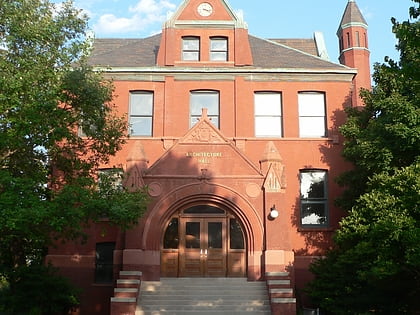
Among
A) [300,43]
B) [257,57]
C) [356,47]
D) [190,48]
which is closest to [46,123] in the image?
[190,48]

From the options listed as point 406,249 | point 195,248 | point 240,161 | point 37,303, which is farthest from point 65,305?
point 406,249

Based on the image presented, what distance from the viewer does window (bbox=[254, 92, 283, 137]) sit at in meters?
23.2

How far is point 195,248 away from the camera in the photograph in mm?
20125

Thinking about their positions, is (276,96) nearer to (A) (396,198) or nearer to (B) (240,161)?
(B) (240,161)

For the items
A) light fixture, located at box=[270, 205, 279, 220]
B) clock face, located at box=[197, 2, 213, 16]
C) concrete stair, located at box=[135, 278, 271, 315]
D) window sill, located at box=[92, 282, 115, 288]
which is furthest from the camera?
clock face, located at box=[197, 2, 213, 16]

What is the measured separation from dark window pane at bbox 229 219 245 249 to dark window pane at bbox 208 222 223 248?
43cm

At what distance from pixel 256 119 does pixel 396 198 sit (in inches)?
357

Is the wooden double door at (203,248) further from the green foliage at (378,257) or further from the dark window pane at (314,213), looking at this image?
the dark window pane at (314,213)

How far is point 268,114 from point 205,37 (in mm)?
4631

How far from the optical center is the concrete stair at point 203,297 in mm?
16922

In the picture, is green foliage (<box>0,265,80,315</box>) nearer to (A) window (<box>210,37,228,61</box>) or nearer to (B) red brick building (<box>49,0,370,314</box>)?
(B) red brick building (<box>49,0,370,314</box>)

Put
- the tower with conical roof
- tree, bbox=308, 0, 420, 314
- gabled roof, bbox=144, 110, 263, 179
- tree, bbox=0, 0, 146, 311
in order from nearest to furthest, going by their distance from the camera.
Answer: tree, bbox=0, 0, 146, 311 < tree, bbox=308, 0, 420, 314 < gabled roof, bbox=144, 110, 263, 179 < the tower with conical roof

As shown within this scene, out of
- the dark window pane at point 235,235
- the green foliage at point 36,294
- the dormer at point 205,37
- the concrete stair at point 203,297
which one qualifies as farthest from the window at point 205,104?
the green foliage at point 36,294

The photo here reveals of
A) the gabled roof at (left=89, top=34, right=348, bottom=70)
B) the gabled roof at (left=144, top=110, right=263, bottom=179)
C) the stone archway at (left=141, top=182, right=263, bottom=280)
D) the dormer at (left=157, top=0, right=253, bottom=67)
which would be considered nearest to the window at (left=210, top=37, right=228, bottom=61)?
the dormer at (left=157, top=0, right=253, bottom=67)
